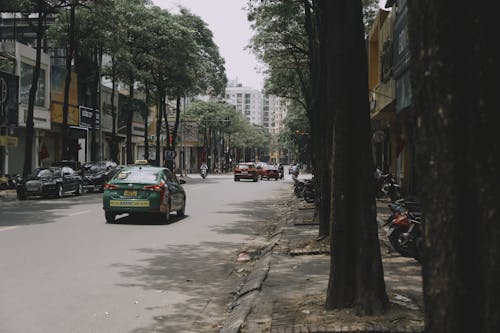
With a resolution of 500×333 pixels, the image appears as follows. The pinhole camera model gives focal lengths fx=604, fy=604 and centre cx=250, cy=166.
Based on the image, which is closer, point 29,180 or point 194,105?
point 29,180

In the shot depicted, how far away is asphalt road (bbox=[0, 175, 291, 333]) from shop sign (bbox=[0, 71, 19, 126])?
62.2ft

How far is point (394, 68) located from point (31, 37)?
3645 cm

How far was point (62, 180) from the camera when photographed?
88.8ft

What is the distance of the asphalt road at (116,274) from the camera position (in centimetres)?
629

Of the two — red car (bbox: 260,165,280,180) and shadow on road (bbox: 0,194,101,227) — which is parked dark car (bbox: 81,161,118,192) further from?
red car (bbox: 260,165,280,180)

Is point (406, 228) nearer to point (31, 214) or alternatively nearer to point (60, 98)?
point (31, 214)

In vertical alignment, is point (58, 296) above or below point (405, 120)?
below

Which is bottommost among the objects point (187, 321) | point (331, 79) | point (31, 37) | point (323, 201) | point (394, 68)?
point (187, 321)

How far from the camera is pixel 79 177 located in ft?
96.7

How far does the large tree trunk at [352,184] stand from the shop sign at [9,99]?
99.6 ft

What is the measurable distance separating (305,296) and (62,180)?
22081 mm

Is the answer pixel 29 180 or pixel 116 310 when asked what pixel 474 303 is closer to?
pixel 116 310

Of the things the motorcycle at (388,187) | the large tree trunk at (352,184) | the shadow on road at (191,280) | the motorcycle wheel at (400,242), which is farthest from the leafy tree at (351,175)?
the motorcycle at (388,187)

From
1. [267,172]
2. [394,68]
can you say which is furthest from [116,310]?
[267,172]
